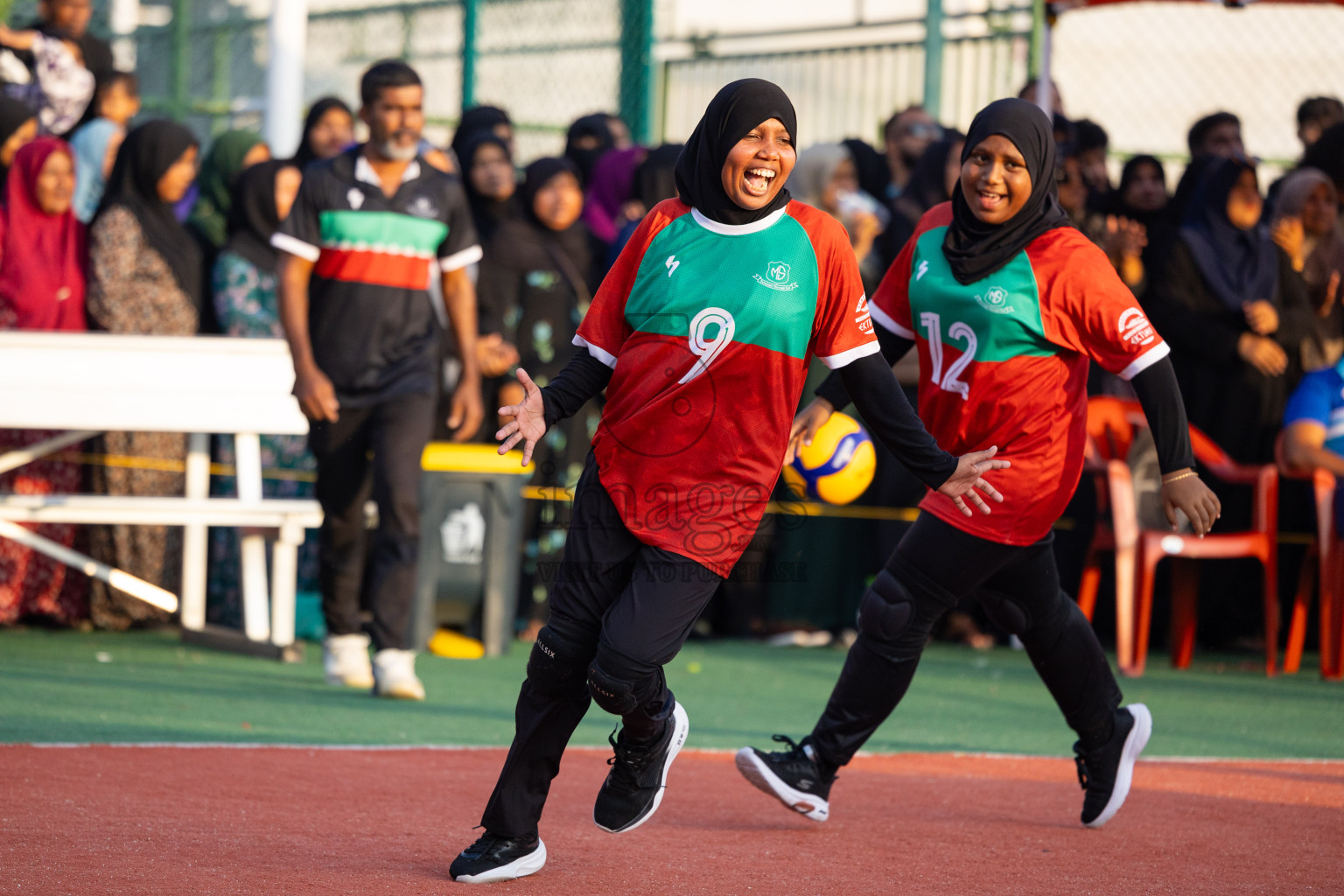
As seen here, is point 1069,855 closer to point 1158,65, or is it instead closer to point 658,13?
point 1158,65

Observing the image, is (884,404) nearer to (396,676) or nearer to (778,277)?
(778,277)

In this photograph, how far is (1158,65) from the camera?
1256cm

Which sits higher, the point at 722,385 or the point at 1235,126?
the point at 1235,126

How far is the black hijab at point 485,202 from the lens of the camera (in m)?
9.61

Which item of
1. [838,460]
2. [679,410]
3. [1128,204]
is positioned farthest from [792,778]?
[1128,204]

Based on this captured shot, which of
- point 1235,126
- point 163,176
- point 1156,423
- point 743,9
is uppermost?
point 743,9

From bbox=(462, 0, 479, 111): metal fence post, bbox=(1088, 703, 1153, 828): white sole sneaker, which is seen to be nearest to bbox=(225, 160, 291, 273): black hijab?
bbox=(462, 0, 479, 111): metal fence post

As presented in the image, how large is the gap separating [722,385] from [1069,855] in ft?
5.44

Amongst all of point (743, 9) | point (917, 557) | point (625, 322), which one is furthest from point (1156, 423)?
point (743, 9)

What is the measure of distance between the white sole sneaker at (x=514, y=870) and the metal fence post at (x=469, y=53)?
9.81m

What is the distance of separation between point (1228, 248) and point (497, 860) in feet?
22.9

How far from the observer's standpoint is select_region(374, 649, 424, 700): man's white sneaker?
7.02 m

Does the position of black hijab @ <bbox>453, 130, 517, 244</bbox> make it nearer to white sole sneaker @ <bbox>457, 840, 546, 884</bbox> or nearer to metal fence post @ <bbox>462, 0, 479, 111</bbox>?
metal fence post @ <bbox>462, 0, 479, 111</bbox>

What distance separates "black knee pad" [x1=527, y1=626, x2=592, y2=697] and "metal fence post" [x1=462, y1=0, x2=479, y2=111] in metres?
9.67
